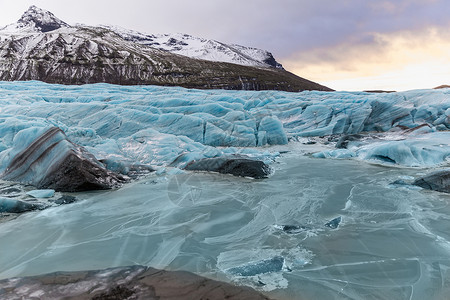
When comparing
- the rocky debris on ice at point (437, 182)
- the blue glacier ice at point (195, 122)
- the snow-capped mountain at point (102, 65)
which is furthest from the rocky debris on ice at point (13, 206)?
the snow-capped mountain at point (102, 65)

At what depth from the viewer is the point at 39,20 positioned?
157500 millimetres

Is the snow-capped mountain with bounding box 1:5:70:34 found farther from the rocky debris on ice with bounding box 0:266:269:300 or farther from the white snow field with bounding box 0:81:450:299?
the rocky debris on ice with bounding box 0:266:269:300

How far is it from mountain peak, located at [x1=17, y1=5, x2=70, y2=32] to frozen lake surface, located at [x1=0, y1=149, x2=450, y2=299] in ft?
591

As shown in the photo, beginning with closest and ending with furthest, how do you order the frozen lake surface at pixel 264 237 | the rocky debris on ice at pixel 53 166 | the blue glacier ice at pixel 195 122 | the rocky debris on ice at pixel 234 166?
the frozen lake surface at pixel 264 237
the rocky debris on ice at pixel 53 166
the rocky debris on ice at pixel 234 166
the blue glacier ice at pixel 195 122

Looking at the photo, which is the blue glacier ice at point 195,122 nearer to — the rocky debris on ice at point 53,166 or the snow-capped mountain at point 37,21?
the rocky debris on ice at point 53,166

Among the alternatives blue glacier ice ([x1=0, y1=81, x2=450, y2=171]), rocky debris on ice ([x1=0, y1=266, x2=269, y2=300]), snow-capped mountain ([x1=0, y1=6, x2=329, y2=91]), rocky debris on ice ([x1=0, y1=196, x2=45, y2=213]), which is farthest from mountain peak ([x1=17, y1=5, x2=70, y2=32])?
rocky debris on ice ([x1=0, y1=266, x2=269, y2=300])

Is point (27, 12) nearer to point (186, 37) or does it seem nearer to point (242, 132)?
point (186, 37)

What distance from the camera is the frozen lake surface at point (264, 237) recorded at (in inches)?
141

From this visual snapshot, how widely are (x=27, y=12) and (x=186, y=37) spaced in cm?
8429

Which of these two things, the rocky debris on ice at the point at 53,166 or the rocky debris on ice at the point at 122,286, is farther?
the rocky debris on ice at the point at 53,166

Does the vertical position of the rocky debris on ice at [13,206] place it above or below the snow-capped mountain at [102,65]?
below

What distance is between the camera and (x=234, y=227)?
520 centimetres

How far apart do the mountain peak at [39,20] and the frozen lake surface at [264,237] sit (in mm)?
180280

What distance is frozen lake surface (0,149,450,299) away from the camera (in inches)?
141
